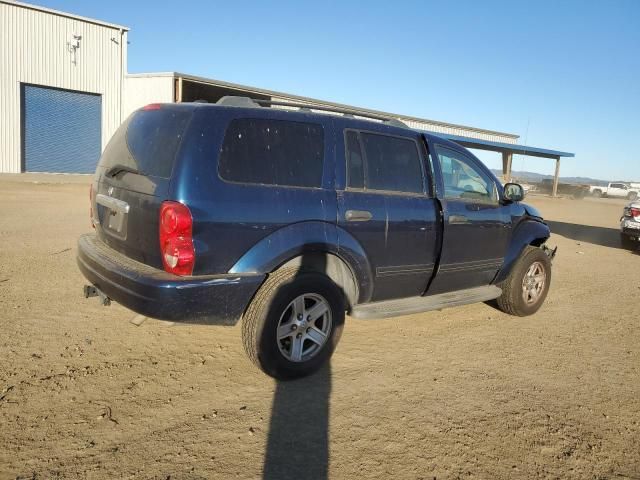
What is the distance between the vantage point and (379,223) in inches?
154

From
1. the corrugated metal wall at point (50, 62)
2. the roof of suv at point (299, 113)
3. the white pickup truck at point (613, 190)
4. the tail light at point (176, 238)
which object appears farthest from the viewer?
the white pickup truck at point (613, 190)

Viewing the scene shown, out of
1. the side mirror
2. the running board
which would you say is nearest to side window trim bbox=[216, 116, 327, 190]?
the running board

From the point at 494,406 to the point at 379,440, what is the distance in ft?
3.16

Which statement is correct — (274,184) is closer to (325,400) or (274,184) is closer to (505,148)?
(325,400)

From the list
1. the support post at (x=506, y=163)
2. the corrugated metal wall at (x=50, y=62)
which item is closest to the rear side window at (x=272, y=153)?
the corrugated metal wall at (x=50, y=62)

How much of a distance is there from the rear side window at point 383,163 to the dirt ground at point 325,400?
141 centimetres

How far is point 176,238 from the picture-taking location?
3.04 metres

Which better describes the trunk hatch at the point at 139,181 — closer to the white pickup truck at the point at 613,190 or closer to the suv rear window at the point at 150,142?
the suv rear window at the point at 150,142

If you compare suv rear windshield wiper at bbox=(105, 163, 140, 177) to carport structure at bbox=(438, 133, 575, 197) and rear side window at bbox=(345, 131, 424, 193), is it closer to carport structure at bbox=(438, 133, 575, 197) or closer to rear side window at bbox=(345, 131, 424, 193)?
rear side window at bbox=(345, 131, 424, 193)

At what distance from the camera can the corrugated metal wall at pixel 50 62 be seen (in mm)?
20594

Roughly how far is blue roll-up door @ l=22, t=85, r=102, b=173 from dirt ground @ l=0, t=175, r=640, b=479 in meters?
19.4

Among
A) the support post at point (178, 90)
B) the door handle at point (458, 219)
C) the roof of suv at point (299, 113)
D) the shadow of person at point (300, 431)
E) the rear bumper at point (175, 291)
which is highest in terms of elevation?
the support post at point (178, 90)

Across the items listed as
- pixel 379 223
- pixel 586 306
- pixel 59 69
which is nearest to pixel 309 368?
pixel 379 223

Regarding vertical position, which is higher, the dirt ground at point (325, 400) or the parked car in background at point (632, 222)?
the parked car in background at point (632, 222)
